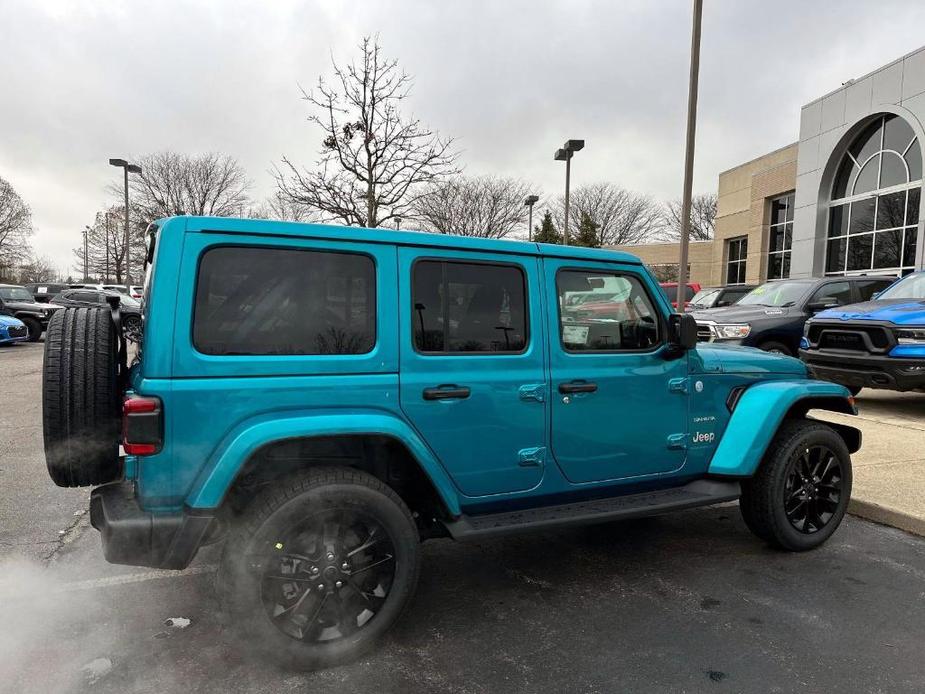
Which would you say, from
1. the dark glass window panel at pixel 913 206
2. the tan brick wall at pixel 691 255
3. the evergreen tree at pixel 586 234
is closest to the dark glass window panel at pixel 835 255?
the dark glass window panel at pixel 913 206

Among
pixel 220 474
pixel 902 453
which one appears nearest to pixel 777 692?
pixel 220 474

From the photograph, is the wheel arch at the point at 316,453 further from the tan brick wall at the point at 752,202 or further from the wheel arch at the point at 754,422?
the tan brick wall at the point at 752,202

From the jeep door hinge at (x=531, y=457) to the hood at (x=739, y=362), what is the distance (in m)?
1.10

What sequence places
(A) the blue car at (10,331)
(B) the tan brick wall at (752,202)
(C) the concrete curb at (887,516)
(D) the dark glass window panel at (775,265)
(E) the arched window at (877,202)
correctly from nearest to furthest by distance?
(C) the concrete curb at (887,516) < (A) the blue car at (10,331) < (E) the arched window at (877,202) < (D) the dark glass window panel at (775,265) < (B) the tan brick wall at (752,202)

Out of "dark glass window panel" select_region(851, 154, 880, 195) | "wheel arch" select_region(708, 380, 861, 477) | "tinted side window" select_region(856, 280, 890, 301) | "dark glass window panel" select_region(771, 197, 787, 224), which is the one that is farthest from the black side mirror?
"dark glass window panel" select_region(771, 197, 787, 224)

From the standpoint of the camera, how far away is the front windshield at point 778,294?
10.5 m

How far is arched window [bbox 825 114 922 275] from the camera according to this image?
1938 centimetres

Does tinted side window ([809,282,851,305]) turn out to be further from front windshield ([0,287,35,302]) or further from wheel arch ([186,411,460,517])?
front windshield ([0,287,35,302])

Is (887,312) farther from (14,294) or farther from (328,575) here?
(14,294)

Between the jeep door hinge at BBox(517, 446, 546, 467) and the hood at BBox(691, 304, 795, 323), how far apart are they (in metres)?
7.64

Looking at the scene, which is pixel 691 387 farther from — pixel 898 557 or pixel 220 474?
pixel 220 474

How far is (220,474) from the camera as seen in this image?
2.46 metres

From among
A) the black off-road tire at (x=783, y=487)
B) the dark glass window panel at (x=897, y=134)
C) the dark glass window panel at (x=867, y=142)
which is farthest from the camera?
the dark glass window panel at (x=867, y=142)

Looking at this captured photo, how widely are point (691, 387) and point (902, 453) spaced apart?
3.76 meters
